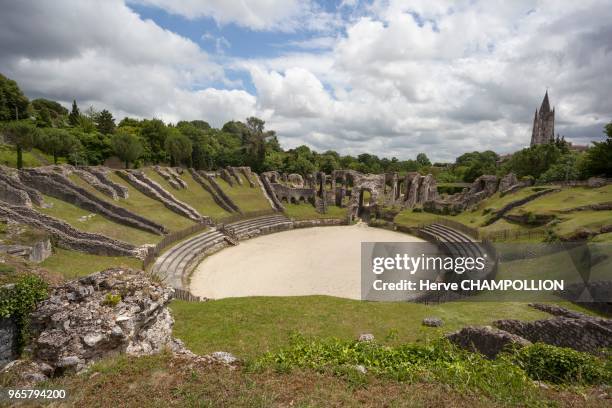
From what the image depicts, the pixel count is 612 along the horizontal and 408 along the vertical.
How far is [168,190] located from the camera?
36250 millimetres

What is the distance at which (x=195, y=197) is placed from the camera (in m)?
37.3

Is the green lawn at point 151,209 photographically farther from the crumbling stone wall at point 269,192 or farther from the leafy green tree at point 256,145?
the leafy green tree at point 256,145

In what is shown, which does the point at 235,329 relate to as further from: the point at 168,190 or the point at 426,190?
the point at 426,190

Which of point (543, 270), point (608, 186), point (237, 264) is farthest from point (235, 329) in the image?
point (608, 186)

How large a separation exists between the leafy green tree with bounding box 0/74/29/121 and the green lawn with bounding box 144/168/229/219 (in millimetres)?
29628

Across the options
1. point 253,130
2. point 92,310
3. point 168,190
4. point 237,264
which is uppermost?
point 253,130

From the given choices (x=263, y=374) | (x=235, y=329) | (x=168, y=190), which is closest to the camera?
(x=263, y=374)

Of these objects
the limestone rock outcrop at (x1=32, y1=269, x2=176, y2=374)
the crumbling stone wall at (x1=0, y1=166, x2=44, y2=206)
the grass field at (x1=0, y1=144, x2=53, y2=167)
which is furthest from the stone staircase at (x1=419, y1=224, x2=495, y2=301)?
the grass field at (x1=0, y1=144, x2=53, y2=167)

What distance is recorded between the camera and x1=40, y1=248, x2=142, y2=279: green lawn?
56.0 ft

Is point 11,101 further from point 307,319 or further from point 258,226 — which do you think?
point 307,319

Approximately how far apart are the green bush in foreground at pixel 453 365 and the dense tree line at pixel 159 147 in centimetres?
3764

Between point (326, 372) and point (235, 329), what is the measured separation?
16.9 feet

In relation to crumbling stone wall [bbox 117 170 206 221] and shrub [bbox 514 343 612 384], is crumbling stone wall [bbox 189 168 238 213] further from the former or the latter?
shrub [bbox 514 343 612 384]

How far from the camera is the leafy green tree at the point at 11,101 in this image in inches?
1932
